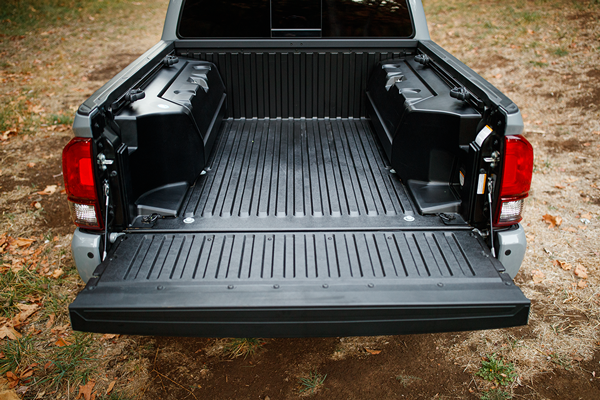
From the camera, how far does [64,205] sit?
14.4ft

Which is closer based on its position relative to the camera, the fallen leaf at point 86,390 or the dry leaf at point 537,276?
the fallen leaf at point 86,390

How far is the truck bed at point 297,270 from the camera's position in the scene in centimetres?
189

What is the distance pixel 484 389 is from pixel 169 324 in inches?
72.0

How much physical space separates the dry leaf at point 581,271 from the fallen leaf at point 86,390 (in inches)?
138

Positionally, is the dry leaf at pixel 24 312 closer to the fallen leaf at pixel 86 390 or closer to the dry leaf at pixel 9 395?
the dry leaf at pixel 9 395

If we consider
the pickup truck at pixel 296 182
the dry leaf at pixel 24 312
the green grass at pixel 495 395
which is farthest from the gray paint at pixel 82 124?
the green grass at pixel 495 395

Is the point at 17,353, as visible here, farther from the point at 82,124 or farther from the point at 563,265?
the point at 563,265

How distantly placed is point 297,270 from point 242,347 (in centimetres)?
101

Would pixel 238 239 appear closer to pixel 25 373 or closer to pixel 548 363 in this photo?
pixel 25 373

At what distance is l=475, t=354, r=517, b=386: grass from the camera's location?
8.56ft

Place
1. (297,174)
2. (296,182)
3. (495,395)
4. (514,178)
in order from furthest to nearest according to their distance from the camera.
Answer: (297,174) → (296,182) → (495,395) → (514,178)

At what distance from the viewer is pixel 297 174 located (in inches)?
126

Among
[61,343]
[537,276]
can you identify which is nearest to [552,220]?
[537,276]

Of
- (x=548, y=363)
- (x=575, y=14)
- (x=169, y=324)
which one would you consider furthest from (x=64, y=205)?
(x=575, y=14)
